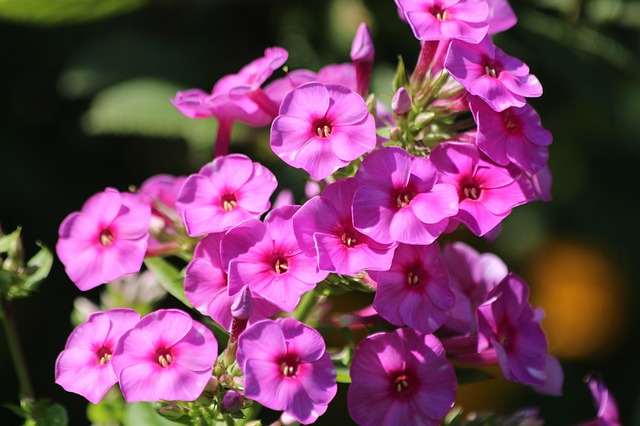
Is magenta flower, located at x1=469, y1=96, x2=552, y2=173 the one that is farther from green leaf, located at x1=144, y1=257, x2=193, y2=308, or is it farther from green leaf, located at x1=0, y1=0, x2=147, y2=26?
green leaf, located at x1=0, y1=0, x2=147, y2=26

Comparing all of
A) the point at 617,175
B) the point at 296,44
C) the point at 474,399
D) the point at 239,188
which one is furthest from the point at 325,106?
the point at 617,175

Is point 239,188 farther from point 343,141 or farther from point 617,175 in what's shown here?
point 617,175

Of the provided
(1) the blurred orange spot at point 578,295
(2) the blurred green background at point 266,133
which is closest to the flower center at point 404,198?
(2) the blurred green background at point 266,133

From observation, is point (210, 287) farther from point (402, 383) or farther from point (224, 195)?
point (402, 383)

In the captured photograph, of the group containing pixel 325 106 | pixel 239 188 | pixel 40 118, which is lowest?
pixel 40 118

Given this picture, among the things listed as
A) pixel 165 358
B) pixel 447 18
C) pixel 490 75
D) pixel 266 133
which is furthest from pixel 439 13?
pixel 266 133

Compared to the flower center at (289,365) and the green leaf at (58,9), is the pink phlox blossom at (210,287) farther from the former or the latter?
the green leaf at (58,9)

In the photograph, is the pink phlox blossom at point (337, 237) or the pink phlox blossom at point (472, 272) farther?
the pink phlox blossom at point (472, 272)
